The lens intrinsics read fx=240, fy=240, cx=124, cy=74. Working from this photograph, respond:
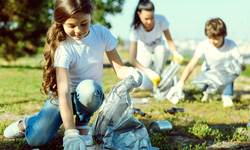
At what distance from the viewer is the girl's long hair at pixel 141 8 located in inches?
143

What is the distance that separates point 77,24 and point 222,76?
266cm

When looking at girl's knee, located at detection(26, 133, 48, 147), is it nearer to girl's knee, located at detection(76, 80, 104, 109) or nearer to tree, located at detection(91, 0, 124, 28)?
girl's knee, located at detection(76, 80, 104, 109)

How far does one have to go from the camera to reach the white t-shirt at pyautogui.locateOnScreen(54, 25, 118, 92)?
1.93 metres

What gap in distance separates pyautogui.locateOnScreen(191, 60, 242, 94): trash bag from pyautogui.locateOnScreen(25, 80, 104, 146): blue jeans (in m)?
2.21

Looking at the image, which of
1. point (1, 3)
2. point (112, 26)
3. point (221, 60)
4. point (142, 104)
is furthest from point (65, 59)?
point (112, 26)

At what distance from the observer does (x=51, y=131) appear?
79.1 inches

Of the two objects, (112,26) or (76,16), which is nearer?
(76,16)

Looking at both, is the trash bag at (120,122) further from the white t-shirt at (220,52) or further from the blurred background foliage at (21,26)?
the blurred background foliage at (21,26)

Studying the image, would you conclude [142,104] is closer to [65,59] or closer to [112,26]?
[65,59]

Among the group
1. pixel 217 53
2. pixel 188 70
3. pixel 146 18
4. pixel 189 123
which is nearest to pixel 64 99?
pixel 189 123

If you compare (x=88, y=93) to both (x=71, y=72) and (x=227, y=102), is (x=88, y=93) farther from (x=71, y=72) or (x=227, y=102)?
(x=227, y=102)

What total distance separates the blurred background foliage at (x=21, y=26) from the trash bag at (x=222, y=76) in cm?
704

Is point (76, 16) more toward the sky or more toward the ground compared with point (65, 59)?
more toward the sky

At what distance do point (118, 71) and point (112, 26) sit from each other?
29.7ft
